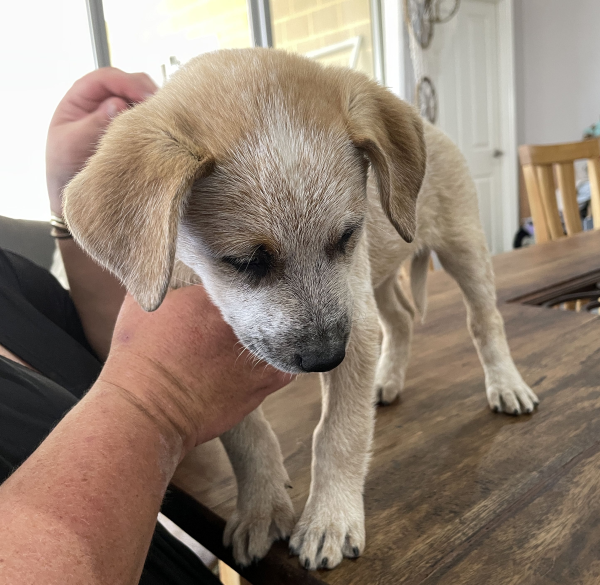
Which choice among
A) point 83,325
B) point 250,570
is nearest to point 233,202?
point 250,570

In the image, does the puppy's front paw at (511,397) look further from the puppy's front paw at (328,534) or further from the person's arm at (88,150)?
the person's arm at (88,150)

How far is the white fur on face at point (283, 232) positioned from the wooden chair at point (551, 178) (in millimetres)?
2830

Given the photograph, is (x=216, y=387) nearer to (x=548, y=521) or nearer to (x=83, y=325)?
(x=548, y=521)

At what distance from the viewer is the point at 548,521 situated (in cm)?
74

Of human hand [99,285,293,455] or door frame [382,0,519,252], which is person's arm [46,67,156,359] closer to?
human hand [99,285,293,455]

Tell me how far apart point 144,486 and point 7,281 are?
0.64 metres

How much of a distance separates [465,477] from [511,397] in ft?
0.86

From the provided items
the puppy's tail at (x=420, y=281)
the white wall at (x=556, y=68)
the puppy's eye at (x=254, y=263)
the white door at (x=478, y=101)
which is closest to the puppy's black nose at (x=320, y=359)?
the puppy's eye at (x=254, y=263)

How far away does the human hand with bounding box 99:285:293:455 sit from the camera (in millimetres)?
710

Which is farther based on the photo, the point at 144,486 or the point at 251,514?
the point at 251,514

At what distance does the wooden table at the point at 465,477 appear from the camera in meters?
0.69

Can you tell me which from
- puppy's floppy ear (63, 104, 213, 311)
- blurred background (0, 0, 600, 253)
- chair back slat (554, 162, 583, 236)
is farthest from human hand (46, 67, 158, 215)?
chair back slat (554, 162, 583, 236)

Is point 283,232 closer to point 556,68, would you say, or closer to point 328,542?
point 328,542

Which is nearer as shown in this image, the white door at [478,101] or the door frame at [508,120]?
the white door at [478,101]
